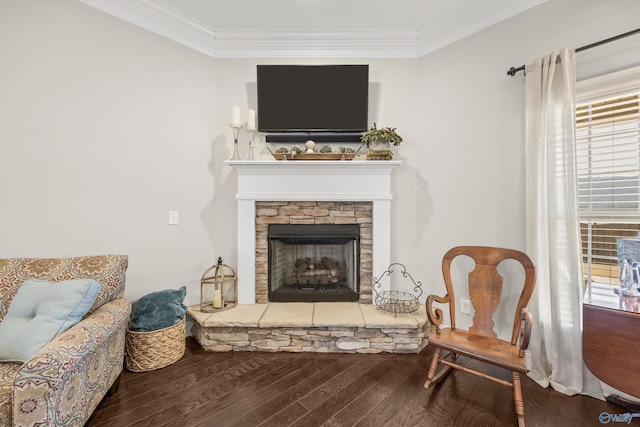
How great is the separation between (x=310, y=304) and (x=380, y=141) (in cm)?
166

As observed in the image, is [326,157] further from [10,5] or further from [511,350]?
[10,5]

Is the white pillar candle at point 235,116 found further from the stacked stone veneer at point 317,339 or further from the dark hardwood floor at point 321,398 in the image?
the dark hardwood floor at point 321,398

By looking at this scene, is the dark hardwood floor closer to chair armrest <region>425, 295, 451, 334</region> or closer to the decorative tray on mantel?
chair armrest <region>425, 295, 451, 334</region>

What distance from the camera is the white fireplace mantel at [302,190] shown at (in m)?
2.45

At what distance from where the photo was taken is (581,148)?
1793mm

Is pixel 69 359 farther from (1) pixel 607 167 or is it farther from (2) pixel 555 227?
(1) pixel 607 167

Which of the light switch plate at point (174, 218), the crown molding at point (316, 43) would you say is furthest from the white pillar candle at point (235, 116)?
the light switch plate at point (174, 218)

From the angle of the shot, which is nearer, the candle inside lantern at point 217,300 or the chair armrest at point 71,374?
the chair armrest at point 71,374

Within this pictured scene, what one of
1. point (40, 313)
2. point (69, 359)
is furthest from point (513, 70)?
point (40, 313)

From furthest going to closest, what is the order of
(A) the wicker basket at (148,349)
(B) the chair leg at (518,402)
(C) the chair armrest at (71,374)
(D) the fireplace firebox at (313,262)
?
(D) the fireplace firebox at (313,262) → (A) the wicker basket at (148,349) → (B) the chair leg at (518,402) → (C) the chair armrest at (71,374)

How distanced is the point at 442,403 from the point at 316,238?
156cm

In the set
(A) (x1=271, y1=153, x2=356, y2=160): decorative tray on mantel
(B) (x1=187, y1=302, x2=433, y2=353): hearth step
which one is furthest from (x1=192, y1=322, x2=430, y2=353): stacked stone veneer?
(A) (x1=271, y1=153, x2=356, y2=160): decorative tray on mantel

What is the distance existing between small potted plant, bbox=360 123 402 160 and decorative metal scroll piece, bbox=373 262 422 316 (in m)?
1.04

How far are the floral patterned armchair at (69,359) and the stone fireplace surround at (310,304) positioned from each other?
2.32 ft
